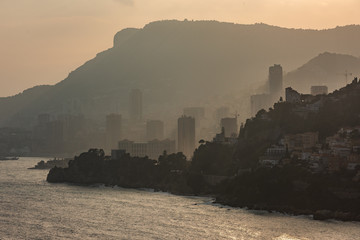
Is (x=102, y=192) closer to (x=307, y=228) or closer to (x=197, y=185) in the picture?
(x=197, y=185)

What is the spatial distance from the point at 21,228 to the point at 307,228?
128 ft

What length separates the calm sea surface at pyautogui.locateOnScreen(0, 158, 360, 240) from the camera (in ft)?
329

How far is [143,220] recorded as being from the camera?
114 m

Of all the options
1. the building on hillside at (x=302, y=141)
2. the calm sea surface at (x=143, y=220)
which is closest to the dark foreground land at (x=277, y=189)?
the calm sea surface at (x=143, y=220)

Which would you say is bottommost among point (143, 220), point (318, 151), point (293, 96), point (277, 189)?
point (143, 220)

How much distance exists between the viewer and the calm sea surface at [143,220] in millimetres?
100312

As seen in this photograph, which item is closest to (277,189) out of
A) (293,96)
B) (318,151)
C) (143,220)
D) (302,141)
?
(318,151)

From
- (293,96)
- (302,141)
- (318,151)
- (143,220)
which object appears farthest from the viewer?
(293,96)

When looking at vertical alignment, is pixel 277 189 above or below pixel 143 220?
above

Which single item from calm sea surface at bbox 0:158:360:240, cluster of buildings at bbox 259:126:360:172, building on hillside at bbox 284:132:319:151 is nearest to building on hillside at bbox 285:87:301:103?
cluster of buildings at bbox 259:126:360:172

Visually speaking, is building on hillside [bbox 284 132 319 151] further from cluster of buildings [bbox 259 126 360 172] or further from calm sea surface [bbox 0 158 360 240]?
calm sea surface [bbox 0 158 360 240]

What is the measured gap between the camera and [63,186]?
18100cm

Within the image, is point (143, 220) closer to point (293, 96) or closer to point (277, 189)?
point (277, 189)

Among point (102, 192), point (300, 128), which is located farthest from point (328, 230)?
point (102, 192)
